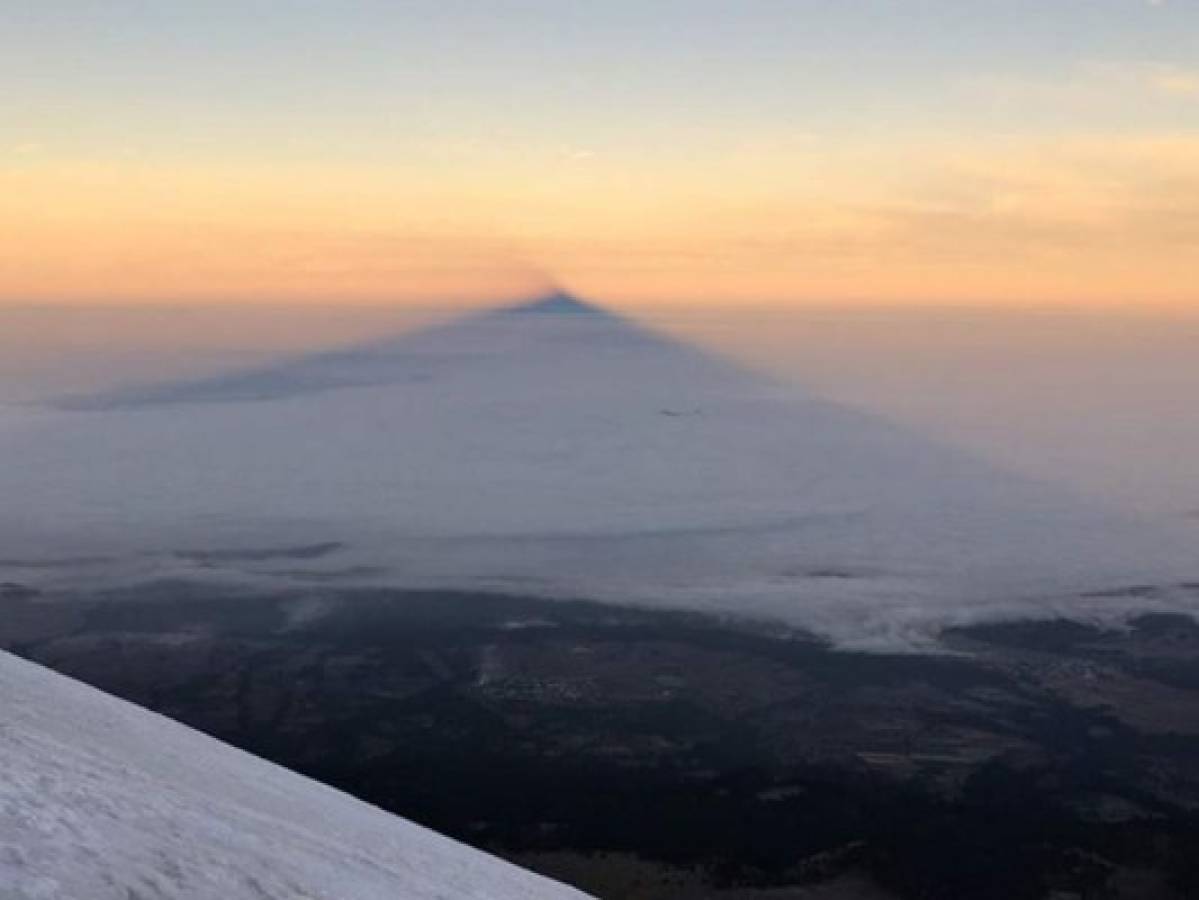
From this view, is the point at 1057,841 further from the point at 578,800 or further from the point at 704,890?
the point at 578,800

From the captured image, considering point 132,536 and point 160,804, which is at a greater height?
point 160,804

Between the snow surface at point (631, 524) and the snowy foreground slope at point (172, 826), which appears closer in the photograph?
the snowy foreground slope at point (172, 826)

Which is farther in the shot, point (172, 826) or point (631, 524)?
point (631, 524)

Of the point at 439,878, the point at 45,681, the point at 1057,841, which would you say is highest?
the point at 45,681

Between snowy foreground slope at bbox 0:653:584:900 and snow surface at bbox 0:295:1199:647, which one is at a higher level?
snowy foreground slope at bbox 0:653:584:900

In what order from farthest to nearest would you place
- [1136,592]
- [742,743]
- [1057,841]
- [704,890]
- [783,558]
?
[783,558], [1136,592], [742,743], [1057,841], [704,890]

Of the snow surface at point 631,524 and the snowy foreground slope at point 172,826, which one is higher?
the snowy foreground slope at point 172,826

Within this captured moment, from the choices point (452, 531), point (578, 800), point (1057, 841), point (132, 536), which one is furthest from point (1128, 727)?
point (132, 536)

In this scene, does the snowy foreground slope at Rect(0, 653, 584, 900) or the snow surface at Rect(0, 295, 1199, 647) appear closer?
the snowy foreground slope at Rect(0, 653, 584, 900)
